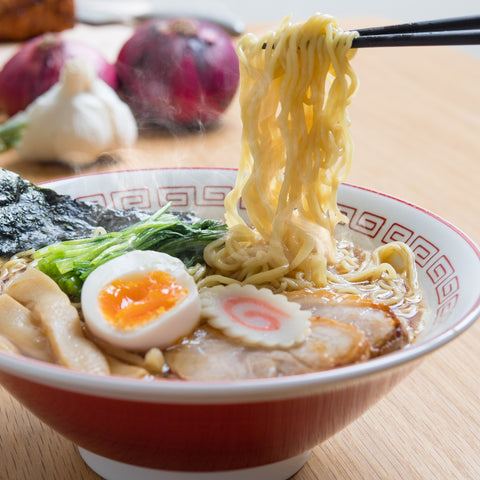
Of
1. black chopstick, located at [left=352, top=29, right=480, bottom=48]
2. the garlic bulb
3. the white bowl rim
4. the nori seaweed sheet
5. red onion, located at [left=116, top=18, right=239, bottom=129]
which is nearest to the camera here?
the white bowl rim

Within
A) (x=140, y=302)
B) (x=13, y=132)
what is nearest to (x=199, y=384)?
(x=140, y=302)

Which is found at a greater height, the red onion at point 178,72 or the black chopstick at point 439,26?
the black chopstick at point 439,26

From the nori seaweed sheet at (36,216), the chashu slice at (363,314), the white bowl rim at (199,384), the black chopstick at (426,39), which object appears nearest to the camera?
the white bowl rim at (199,384)

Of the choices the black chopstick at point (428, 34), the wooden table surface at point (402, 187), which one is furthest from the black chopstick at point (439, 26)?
the wooden table surface at point (402, 187)

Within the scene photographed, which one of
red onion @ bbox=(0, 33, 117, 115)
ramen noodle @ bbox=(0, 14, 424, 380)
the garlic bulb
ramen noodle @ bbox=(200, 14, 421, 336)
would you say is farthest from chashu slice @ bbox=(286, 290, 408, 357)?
red onion @ bbox=(0, 33, 117, 115)

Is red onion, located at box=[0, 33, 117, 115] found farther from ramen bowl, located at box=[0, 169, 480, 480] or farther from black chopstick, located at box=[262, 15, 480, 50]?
ramen bowl, located at box=[0, 169, 480, 480]

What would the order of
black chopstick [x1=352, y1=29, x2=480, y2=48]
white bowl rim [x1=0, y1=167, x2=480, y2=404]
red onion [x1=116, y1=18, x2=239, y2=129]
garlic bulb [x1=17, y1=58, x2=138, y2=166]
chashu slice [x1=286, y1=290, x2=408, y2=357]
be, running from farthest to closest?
red onion [x1=116, y1=18, x2=239, y2=129], garlic bulb [x1=17, y1=58, x2=138, y2=166], chashu slice [x1=286, y1=290, x2=408, y2=357], black chopstick [x1=352, y1=29, x2=480, y2=48], white bowl rim [x1=0, y1=167, x2=480, y2=404]

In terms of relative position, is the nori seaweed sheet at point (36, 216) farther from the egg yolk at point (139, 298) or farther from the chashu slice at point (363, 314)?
the chashu slice at point (363, 314)
